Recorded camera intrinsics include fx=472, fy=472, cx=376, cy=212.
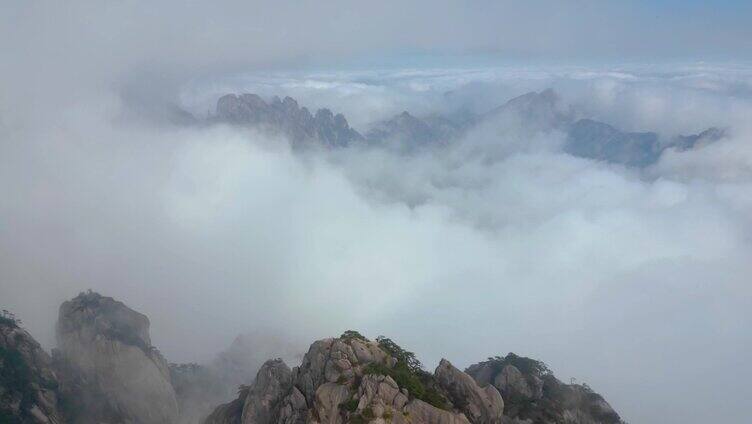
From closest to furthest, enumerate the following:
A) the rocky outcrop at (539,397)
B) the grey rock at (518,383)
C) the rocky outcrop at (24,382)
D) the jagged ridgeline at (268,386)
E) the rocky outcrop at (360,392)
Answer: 1. the rocky outcrop at (360,392)
2. the jagged ridgeline at (268,386)
3. the rocky outcrop at (539,397)
4. the grey rock at (518,383)
5. the rocky outcrop at (24,382)

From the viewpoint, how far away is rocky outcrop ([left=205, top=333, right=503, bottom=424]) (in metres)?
46.3

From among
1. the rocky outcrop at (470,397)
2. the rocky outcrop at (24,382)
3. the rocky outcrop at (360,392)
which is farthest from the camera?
the rocky outcrop at (24,382)

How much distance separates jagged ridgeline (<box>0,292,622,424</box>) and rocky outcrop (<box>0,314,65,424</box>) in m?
0.17

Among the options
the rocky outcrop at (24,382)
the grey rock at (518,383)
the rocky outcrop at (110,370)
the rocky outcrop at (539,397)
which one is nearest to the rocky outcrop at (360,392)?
the rocky outcrop at (539,397)

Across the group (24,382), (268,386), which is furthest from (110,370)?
(268,386)

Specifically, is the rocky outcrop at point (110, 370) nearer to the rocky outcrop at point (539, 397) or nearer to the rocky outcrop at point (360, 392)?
the rocky outcrop at point (360, 392)

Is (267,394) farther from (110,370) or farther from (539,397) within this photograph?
(110,370)

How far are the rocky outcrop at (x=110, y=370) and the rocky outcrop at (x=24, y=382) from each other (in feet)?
14.7

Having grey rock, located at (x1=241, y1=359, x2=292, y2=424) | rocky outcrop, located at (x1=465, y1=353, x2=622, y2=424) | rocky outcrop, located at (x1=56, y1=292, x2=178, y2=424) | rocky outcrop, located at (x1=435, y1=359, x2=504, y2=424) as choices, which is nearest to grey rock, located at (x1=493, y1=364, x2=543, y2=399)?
rocky outcrop, located at (x1=465, y1=353, x2=622, y2=424)

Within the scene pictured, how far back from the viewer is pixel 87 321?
92.6 metres

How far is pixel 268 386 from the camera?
195ft

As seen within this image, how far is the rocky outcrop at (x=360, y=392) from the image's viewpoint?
46312 mm

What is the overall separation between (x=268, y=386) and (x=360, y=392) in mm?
17505

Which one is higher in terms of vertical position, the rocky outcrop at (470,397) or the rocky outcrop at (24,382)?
the rocky outcrop at (470,397)
